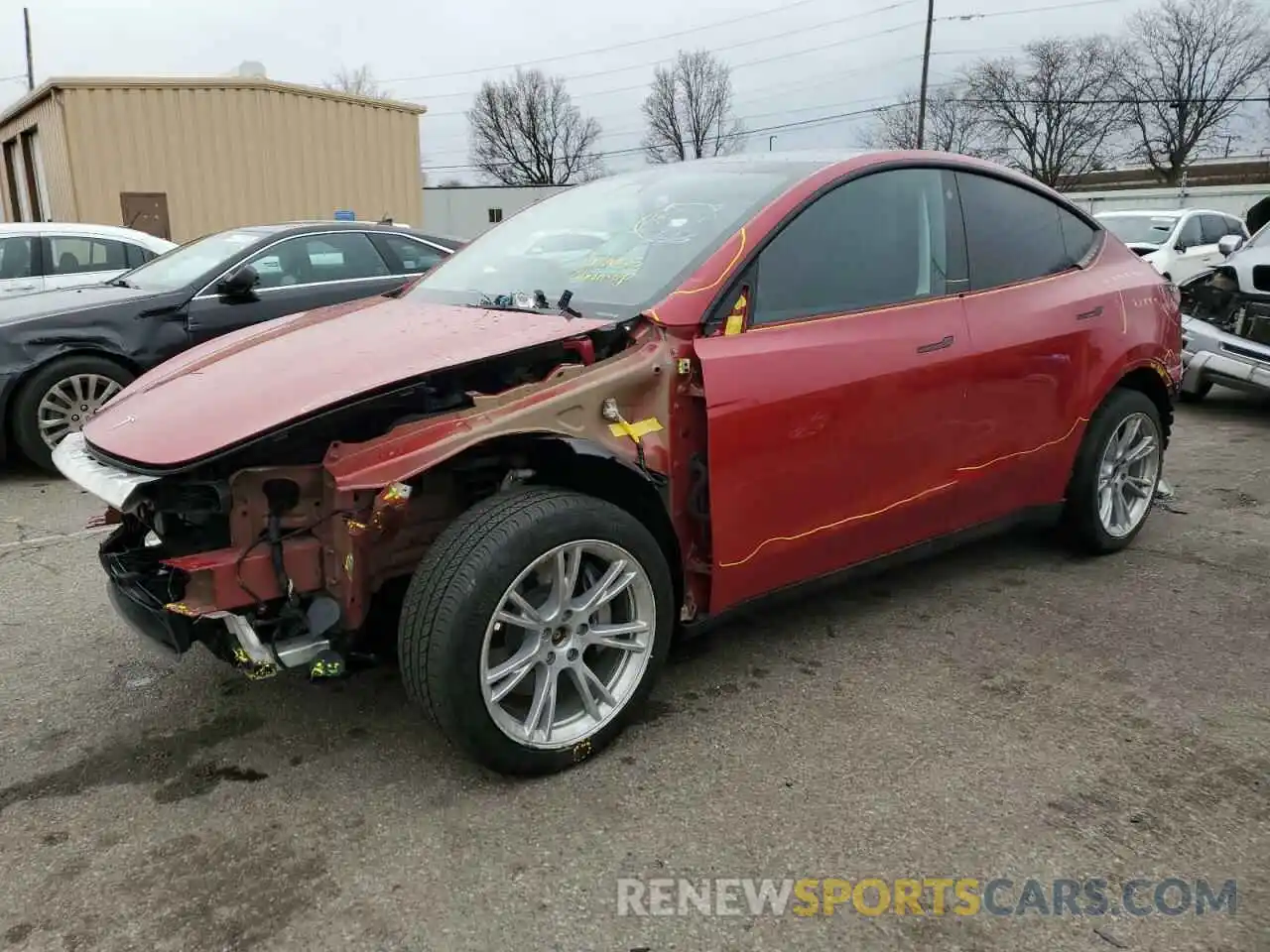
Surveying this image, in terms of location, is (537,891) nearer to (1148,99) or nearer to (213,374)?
(213,374)

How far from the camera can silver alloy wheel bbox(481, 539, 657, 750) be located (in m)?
2.51

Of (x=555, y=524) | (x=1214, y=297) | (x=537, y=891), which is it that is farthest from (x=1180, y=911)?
(x=1214, y=297)

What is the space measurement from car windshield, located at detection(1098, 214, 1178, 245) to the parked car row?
9786mm

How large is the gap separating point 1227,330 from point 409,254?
6147 millimetres

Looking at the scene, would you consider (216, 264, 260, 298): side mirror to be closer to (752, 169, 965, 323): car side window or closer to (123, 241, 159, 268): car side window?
(123, 241, 159, 268): car side window

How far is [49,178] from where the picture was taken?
15570 millimetres

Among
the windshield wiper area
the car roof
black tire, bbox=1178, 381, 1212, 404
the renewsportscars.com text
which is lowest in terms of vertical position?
the renewsportscars.com text

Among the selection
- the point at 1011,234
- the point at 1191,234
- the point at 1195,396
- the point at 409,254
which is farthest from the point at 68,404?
the point at 1191,234

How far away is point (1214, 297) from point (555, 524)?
7.08 metres

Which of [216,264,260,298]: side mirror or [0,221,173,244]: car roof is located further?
[0,221,173,244]: car roof

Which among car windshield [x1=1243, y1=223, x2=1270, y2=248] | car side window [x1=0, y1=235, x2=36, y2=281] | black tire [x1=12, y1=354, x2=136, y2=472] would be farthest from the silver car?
car side window [x1=0, y1=235, x2=36, y2=281]

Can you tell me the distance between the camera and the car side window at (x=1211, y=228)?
1343 cm

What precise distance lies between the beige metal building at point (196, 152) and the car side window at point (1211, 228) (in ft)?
41.2

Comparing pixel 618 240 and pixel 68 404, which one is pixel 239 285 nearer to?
pixel 68 404
